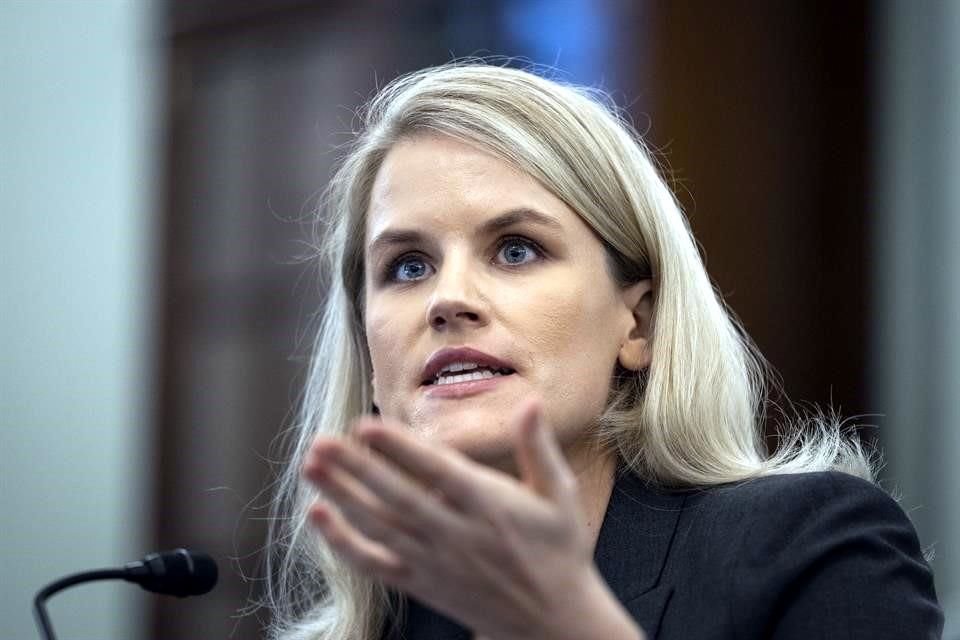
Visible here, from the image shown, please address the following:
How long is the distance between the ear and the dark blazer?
0.31 metres

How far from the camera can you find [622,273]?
7.06 feet

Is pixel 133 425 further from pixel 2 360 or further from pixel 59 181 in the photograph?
pixel 59 181

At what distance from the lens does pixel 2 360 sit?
551cm

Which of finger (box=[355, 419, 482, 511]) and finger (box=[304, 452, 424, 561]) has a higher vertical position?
finger (box=[355, 419, 482, 511])

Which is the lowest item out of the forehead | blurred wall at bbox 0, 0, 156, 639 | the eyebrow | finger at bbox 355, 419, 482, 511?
blurred wall at bbox 0, 0, 156, 639

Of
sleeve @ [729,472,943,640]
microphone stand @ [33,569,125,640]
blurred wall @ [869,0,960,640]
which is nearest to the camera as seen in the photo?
sleeve @ [729,472,943,640]

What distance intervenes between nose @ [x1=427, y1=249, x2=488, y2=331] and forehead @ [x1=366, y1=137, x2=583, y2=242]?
0.08 m

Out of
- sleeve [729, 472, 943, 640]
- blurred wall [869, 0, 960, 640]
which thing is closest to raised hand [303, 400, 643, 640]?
sleeve [729, 472, 943, 640]

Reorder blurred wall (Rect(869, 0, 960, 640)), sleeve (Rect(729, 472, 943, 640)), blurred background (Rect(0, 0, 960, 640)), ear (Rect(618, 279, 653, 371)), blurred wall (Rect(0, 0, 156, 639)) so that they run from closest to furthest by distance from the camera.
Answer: sleeve (Rect(729, 472, 943, 640)) < ear (Rect(618, 279, 653, 371)) < blurred wall (Rect(869, 0, 960, 640)) < blurred background (Rect(0, 0, 960, 640)) < blurred wall (Rect(0, 0, 156, 639))

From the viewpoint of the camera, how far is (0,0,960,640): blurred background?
4297mm

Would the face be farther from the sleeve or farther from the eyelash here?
the sleeve

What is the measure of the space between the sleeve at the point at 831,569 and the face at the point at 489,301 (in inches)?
14.7

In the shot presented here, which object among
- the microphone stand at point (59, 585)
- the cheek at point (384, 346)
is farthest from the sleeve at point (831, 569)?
the microphone stand at point (59, 585)

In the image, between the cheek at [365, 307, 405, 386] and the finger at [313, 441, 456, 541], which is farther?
the cheek at [365, 307, 405, 386]
